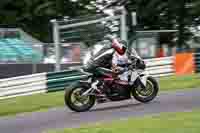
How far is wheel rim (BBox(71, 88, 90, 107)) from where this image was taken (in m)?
11.9

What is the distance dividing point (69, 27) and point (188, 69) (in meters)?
4.44

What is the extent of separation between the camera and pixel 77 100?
11.9m

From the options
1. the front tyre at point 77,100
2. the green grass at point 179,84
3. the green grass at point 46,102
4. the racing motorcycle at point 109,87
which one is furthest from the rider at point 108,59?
the green grass at point 179,84

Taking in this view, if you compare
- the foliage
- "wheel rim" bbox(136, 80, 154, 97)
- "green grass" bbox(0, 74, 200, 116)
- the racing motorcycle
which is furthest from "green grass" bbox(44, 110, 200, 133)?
the foliage

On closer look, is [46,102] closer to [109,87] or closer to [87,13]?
[109,87]

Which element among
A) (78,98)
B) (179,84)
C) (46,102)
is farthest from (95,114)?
(179,84)

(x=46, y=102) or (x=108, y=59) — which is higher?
(x=108, y=59)

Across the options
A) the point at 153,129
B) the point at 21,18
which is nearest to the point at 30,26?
the point at 21,18

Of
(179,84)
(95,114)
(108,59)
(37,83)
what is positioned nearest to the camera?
(95,114)

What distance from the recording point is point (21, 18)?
109 ft

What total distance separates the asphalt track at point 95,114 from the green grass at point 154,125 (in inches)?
29.8

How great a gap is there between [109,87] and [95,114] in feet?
3.25

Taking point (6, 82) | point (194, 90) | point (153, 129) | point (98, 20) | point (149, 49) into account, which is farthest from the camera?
point (149, 49)

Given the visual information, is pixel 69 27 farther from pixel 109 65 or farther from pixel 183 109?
pixel 183 109
